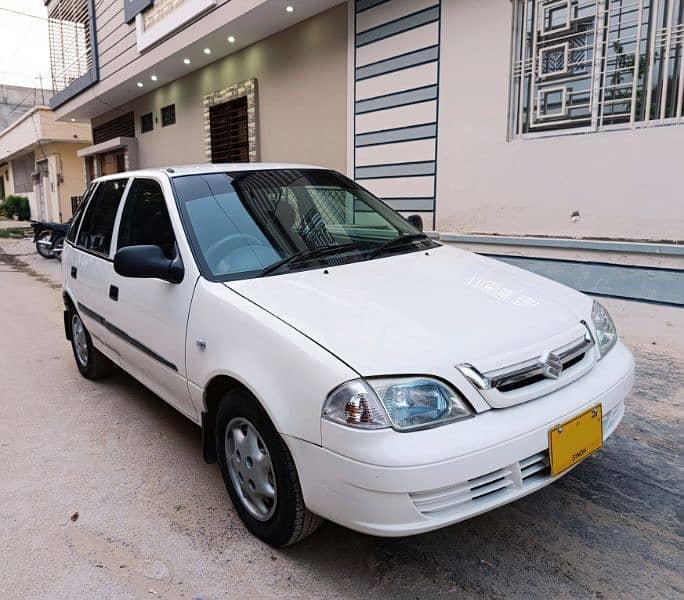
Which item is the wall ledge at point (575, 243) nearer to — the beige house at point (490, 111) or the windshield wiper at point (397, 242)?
the beige house at point (490, 111)

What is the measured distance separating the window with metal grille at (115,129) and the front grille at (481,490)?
1519 cm

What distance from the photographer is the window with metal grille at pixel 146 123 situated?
1379cm

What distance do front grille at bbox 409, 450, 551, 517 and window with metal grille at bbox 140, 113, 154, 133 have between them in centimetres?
1370

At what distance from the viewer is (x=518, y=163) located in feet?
18.7

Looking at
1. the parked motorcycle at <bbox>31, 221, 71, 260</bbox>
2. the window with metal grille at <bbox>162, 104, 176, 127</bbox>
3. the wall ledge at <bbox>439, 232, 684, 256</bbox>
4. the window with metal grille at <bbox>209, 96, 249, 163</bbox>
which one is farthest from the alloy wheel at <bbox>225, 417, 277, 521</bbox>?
the parked motorcycle at <bbox>31, 221, 71, 260</bbox>

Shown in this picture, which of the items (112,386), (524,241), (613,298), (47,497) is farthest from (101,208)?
(613,298)

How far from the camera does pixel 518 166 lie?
571cm

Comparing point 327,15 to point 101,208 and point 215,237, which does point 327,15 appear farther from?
point 215,237

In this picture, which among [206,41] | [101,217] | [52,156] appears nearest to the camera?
[101,217]

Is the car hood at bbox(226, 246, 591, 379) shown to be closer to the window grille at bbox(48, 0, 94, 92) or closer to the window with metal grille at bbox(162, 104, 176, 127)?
the window with metal grille at bbox(162, 104, 176, 127)

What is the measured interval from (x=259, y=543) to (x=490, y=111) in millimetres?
4994

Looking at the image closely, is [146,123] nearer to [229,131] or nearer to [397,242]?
[229,131]

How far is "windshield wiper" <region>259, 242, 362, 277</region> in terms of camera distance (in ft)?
8.93

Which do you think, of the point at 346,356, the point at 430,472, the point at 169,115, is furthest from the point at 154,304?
the point at 169,115
